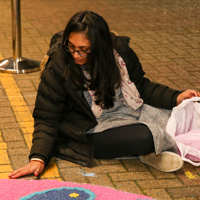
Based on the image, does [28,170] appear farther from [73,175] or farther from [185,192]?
[185,192]

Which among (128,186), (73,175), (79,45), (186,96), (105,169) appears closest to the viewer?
(79,45)

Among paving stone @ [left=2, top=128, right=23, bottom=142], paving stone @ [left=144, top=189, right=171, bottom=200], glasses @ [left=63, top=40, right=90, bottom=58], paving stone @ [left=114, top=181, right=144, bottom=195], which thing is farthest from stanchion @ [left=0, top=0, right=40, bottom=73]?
paving stone @ [left=144, top=189, right=171, bottom=200]

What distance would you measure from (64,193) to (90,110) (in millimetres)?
636

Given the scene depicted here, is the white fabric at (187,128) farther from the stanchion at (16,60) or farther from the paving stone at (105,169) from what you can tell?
the stanchion at (16,60)

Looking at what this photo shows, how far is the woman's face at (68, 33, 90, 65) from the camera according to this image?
10.6ft

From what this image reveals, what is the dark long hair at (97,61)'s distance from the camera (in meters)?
3.25

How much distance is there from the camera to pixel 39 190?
3.18 metres

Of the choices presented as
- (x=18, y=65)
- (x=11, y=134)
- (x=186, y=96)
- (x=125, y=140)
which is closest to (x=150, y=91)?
(x=186, y=96)

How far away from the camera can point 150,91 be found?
3.89 metres

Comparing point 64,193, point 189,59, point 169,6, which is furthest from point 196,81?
point 169,6

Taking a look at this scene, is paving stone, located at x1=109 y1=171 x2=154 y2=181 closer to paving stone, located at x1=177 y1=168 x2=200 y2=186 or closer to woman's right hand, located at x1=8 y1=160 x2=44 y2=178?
paving stone, located at x1=177 y1=168 x2=200 y2=186

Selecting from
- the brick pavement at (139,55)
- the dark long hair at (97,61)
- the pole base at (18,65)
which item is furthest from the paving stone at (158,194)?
the pole base at (18,65)

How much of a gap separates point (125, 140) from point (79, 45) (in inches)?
29.2

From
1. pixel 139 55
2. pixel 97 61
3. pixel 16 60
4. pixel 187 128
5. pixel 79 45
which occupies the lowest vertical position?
pixel 139 55
